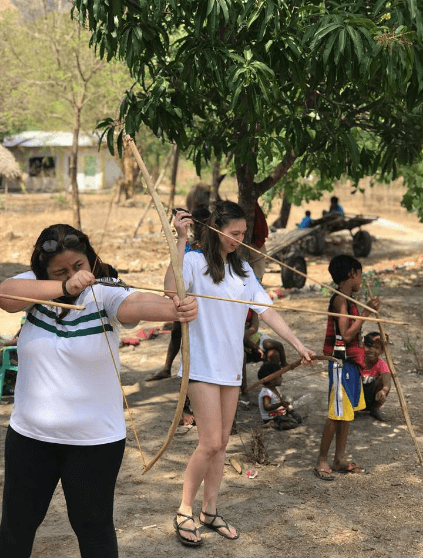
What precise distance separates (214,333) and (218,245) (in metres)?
0.49

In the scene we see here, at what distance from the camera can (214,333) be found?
3.80 meters

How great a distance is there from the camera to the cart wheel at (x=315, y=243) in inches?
739

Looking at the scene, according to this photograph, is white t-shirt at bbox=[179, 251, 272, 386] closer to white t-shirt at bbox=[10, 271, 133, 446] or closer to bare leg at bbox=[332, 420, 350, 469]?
white t-shirt at bbox=[10, 271, 133, 446]

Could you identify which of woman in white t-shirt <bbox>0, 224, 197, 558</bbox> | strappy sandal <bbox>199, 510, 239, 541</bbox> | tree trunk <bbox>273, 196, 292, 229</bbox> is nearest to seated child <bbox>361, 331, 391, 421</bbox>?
strappy sandal <bbox>199, 510, 239, 541</bbox>

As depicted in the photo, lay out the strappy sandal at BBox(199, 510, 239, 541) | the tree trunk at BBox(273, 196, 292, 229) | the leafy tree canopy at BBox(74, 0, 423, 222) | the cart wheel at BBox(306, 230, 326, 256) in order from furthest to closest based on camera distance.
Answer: the tree trunk at BBox(273, 196, 292, 229)
the cart wheel at BBox(306, 230, 326, 256)
the leafy tree canopy at BBox(74, 0, 423, 222)
the strappy sandal at BBox(199, 510, 239, 541)

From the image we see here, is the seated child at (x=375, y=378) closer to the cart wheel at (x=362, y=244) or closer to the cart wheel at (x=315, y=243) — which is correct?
the cart wheel at (x=315, y=243)

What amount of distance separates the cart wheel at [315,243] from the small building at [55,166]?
75.7 feet

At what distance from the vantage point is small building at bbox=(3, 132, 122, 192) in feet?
132

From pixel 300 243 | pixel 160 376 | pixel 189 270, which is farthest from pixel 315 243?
pixel 189 270

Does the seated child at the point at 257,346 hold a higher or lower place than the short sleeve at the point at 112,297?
lower

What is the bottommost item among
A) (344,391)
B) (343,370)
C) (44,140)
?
(344,391)

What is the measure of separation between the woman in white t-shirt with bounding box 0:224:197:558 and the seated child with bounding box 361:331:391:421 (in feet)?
12.2

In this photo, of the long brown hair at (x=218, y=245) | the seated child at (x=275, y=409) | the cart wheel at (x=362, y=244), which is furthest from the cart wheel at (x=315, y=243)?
the long brown hair at (x=218, y=245)

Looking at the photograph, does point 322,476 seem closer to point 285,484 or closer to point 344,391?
point 285,484
